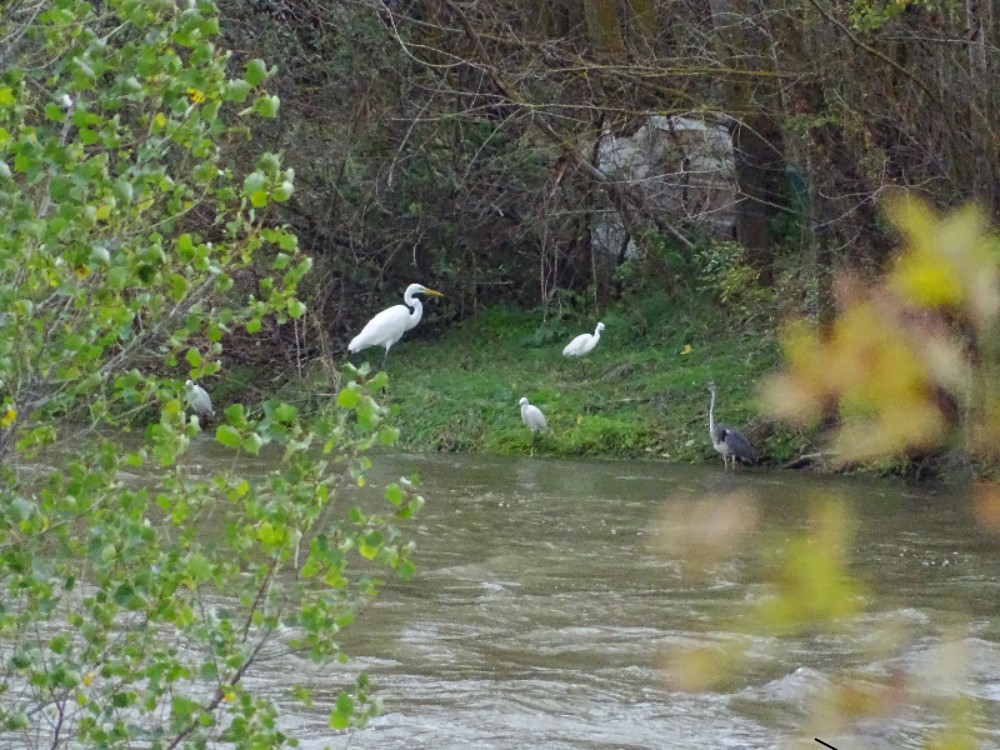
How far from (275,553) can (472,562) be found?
598cm

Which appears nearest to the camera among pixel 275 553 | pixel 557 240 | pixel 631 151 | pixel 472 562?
pixel 275 553

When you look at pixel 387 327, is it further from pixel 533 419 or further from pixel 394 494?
pixel 394 494

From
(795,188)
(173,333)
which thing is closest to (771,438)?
(795,188)

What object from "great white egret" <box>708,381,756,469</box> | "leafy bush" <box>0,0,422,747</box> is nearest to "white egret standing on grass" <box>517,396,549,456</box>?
"great white egret" <box>708,381,756,469</box>

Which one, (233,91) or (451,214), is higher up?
(233,91)

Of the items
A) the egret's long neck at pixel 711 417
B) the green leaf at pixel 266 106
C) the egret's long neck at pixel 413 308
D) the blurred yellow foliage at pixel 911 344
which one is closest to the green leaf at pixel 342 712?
the green leaf at pixel 266 106

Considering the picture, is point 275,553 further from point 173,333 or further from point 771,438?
point 771,438

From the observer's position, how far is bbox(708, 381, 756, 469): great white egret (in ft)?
41.9

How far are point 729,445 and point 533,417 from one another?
6.44ft

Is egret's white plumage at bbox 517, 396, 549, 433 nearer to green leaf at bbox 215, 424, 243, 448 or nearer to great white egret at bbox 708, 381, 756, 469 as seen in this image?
great white egret at bbox 708, 381, 756, 469

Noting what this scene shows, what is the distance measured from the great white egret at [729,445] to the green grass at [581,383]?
0.32 meters

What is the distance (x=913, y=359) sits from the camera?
941 cm

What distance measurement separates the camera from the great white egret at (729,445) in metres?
12.8

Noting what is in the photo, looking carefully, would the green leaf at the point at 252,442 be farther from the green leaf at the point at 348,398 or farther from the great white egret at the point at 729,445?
the great white egret at the point at 729,445
